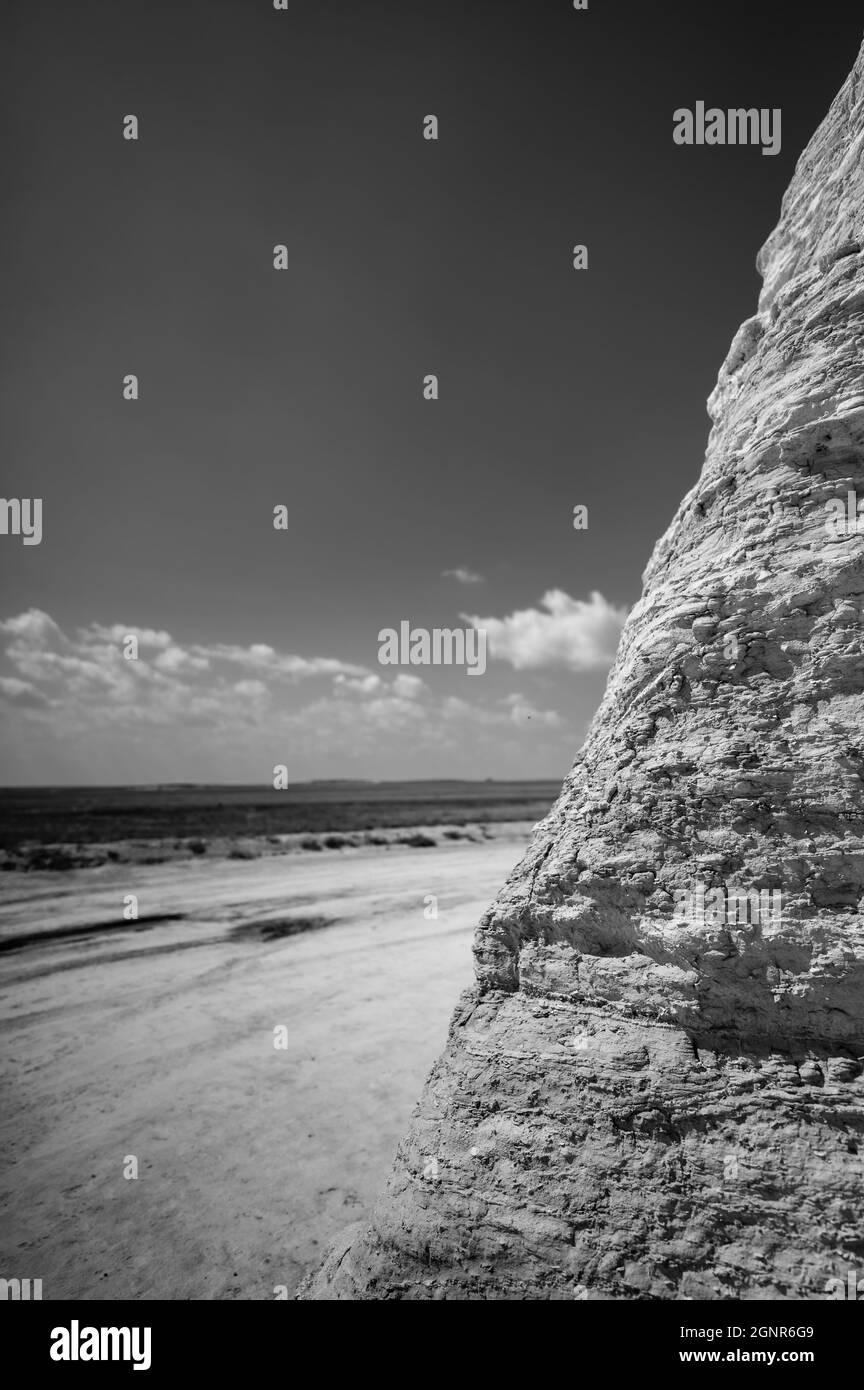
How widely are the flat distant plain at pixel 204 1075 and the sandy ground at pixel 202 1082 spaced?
0.09ft

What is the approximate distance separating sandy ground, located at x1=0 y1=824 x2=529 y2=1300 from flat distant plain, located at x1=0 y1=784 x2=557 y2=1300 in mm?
26

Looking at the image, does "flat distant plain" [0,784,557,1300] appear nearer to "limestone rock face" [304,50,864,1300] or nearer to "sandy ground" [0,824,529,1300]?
"sandy ground" [0,824,529,1300]

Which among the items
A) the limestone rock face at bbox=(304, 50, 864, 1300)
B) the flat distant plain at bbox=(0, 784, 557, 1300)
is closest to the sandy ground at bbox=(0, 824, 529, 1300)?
the flat distant plain at bbox=(0, 784, 557, 1300)

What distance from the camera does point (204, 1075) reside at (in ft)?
30.7

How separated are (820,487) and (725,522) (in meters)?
0.62

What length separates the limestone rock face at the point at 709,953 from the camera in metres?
3.53

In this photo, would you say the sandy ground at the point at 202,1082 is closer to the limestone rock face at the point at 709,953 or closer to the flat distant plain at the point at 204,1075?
the flat distant plain at the point at 204,1075

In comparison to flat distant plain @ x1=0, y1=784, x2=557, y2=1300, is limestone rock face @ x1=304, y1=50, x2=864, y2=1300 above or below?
above

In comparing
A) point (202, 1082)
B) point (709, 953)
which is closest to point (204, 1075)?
point (202, 1082)

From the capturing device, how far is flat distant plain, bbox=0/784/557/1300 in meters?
6.00
